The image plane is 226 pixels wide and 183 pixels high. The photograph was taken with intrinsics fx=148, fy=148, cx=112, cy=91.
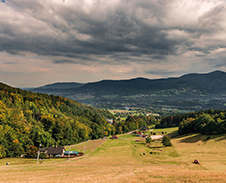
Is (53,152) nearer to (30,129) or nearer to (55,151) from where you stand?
(55,151)

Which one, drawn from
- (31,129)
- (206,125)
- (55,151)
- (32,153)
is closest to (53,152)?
(55,151)

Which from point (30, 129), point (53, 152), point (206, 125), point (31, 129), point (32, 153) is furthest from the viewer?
point (206, 125)

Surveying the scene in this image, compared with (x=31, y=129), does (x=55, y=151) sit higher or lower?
lower

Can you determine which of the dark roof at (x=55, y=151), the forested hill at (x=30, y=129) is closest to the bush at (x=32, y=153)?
the forested hill at (x=30, y=129)

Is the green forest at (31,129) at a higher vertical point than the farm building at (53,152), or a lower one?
higher

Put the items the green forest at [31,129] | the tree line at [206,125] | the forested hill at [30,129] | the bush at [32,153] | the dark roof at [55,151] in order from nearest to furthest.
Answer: the bush at [32,153] → the green forest at [31,129] → the forested hill at [30,129] → the dark roof at [55,151] → the tree line at [206,125]

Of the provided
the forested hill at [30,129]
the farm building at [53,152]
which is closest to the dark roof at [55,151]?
the farm building at [53,152]

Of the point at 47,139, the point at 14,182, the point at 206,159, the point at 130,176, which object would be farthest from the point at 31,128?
the point at 206,159

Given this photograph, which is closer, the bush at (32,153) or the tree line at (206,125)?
the bush at (32,153)

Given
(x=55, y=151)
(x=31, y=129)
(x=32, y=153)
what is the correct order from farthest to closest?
(x=31, y=129) < (x=55, y=151) < (x=32, y=153)

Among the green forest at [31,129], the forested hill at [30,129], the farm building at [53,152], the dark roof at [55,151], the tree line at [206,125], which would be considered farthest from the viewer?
the tree line at [206,125]

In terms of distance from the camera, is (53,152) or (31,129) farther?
(31,129)

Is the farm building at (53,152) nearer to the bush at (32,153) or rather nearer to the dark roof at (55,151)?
the dark roof at (55,151)

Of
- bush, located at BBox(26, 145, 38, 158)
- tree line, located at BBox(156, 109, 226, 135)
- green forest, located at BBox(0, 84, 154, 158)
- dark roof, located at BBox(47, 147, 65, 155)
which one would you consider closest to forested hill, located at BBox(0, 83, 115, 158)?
green forest, located at BBox(0, 84, 154, 158)
